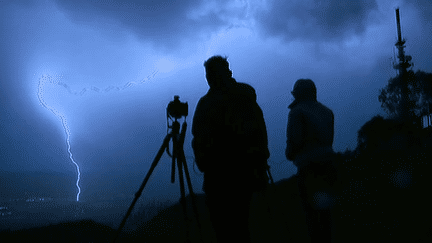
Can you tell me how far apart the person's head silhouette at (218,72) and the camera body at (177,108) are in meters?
1.03

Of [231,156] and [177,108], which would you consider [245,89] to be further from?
[177,108]

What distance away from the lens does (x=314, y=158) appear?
2.78m

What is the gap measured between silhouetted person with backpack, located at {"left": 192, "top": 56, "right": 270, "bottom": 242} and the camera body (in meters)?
1.13

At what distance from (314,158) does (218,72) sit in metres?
1.33

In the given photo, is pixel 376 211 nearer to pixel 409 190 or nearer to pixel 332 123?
pixel 409 190

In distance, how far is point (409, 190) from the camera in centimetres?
687

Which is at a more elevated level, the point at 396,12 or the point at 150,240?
the point at 396,12

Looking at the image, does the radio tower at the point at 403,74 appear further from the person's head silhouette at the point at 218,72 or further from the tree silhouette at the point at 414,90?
the person's head silhouette at the point at 218,72

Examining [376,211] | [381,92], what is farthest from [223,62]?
[381,92]

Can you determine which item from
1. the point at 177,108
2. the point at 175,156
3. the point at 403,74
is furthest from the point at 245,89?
the point at 403,74

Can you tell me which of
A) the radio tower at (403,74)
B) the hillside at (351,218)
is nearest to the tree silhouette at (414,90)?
the radio tower at (403,74)

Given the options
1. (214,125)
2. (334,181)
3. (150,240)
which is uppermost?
(214,125)

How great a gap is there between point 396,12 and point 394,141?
14070 mm

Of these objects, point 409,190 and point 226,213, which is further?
point 409,190
